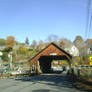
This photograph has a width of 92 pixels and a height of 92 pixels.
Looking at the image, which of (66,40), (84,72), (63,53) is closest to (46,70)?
(63,53)

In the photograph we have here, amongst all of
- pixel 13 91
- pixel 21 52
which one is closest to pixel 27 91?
pixel 13 91

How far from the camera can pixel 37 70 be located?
3356 centimetres

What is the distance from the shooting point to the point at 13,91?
10219 mm

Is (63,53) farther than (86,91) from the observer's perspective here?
Yes

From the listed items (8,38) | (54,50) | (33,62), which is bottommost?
(33,62)

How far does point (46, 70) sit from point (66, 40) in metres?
60.9

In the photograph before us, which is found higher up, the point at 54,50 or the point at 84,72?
the point at 54,50

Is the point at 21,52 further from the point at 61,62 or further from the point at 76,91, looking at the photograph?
the point at 76,91

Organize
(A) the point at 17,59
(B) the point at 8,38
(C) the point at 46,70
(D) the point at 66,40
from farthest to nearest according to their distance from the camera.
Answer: (D) the point at 66,40, (B) the point at 8,38, (A) the point at 17,59, (C) the point at 46,70

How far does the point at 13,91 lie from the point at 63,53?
22397 mm

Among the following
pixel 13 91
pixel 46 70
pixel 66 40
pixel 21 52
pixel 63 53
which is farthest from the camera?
pixel 66 40

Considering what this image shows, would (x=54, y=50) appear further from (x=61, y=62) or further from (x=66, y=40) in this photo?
(x=66, y=40)

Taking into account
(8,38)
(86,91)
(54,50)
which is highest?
(8,38)

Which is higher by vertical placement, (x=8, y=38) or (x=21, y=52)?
(x=8, y=38)
